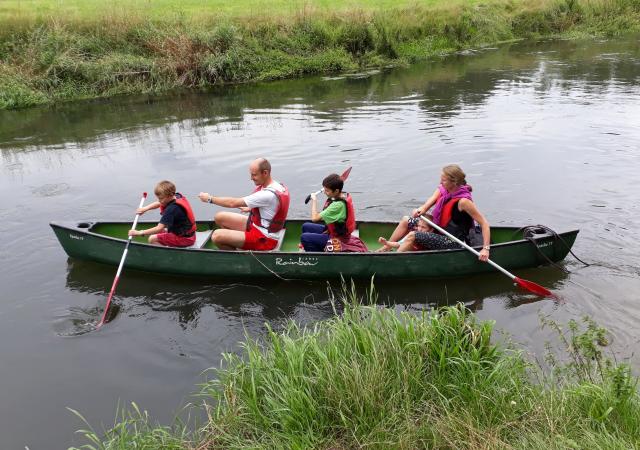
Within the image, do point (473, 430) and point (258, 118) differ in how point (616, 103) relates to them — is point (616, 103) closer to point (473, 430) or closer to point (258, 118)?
point (258, 118)

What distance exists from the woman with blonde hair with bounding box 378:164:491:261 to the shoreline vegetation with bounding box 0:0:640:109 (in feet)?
46.2

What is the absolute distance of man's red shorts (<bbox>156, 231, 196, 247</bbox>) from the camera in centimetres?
779

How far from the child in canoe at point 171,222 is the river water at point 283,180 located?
1.92 ft

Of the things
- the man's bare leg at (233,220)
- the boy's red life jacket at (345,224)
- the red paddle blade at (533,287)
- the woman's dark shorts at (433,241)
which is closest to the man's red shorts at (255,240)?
the man's bare leg at (233,220)

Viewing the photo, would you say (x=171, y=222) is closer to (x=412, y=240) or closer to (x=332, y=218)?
(x=332, y=218)

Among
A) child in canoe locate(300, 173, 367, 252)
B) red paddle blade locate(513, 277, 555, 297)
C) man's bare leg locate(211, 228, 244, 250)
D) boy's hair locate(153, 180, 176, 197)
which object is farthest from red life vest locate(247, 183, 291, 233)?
red paddle blade locate(513, 277, 555, 297)

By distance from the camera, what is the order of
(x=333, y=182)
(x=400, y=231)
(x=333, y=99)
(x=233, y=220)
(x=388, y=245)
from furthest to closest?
(x=333, y=99)
(x=233, y=220)
(x=400, y=231)
(x=388, y=245)
(x=333, y=182)

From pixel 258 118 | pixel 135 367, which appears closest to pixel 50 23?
pixel 258 118

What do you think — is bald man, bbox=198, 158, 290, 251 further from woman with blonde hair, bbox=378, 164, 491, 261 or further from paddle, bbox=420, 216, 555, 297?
paddle, bbox=420, 216, 555, 297

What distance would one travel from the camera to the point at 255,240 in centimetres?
767

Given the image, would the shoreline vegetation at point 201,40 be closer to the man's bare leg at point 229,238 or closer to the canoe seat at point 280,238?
the canoe seat at point 280,238

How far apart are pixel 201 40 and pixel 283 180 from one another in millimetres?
10371

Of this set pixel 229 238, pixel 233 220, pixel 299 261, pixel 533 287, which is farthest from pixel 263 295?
pixel 533 287

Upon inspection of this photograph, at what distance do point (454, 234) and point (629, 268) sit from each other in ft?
7.84
